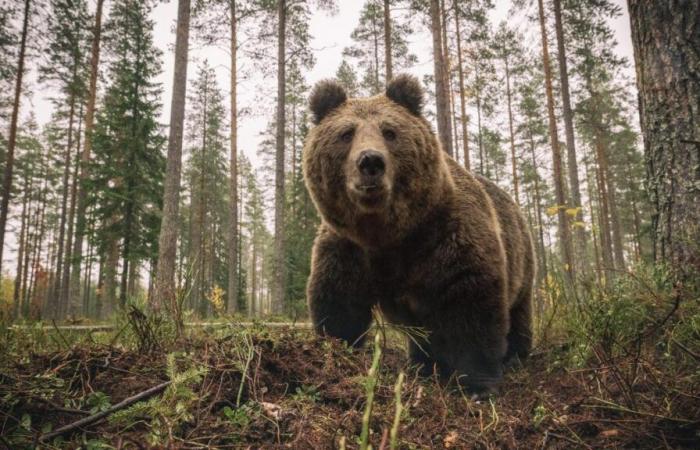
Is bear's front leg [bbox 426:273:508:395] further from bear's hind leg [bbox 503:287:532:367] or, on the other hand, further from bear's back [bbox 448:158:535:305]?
bear's hind leg [bbox 503:287:532:367]

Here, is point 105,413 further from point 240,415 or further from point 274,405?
point 274,405

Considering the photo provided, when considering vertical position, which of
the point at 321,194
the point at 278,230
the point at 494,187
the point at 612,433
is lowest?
the point at 612,433

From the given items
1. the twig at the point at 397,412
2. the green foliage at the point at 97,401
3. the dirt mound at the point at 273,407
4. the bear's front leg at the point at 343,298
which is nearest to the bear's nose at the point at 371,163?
the bear's front leg at the point at 343,298

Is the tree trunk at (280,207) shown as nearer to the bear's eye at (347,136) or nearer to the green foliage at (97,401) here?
the bear's eye at (347,136)

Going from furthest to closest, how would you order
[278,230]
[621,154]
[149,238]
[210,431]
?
[621,154]
[149,238]
[278,230]
[210,431]

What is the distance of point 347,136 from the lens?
3.56m

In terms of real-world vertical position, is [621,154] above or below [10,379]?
above

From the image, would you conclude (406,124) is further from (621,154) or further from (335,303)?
(621,154)

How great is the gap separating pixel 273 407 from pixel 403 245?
181 centimetres

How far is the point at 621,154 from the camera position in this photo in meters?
32.3

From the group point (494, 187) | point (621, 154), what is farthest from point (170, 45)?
point (621, 154)

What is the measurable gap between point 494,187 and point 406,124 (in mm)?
2056

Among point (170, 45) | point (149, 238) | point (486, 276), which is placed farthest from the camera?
point (149, 238)

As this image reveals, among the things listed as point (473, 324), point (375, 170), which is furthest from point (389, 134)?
point (473, 324)
